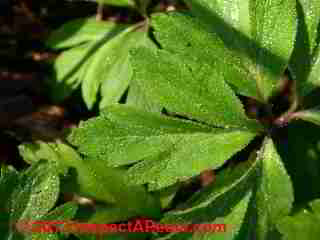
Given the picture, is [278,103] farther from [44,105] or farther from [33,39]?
[33,39]

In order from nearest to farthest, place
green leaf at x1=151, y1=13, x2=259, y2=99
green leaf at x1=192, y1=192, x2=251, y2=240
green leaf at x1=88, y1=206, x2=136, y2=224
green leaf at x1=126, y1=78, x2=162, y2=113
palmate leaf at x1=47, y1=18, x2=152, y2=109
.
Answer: green leaf at x1=192, y1=192, x2=251, y2=240 → green leaf at x1=151, y1=13, x2=259, y2=99 → green leaf at x1=88, y1=206, x2=136, y2=224 → green leaf at x1=126, y1=78, x2=162, y2=113 → palmate leaf at x1=47, y1=18, x2=152, y2=109

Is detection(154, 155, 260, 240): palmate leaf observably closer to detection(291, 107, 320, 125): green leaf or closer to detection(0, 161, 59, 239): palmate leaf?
detection(291, 107, 320, 125): green leaf

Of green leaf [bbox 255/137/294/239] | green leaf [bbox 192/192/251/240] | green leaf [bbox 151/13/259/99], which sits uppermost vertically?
green leaf [bbox 151/13/259/99]

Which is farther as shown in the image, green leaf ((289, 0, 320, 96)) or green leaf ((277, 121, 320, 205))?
green leaf ((277, 121, 320, 205))

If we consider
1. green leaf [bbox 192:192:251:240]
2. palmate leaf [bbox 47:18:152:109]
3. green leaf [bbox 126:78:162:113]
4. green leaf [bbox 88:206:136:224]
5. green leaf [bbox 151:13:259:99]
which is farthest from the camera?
palmate leaf [bbox 47:18:152:109]

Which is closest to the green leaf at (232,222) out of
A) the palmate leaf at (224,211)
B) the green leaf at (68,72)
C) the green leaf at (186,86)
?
the palmate leaf at (224,211)

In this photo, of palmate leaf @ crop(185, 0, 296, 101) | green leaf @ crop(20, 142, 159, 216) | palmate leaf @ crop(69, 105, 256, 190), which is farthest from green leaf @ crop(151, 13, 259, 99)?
green leaf @ crop(20, 142, 159, 216)

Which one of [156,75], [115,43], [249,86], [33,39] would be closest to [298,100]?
[249,86]

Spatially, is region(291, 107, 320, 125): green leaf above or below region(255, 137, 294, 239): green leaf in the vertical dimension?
above
